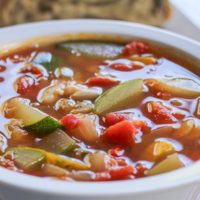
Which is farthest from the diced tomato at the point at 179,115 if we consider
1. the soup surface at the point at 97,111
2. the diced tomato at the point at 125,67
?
the diced tomato at the point at 125,67

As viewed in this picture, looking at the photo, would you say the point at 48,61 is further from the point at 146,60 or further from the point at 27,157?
the point at 27,157

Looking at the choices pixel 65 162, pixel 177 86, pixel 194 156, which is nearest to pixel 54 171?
pixel 65 162

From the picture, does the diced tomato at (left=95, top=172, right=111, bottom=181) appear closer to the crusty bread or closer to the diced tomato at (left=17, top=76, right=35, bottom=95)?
the diced tomato at (left=17, top=76, right=35, bottom=95)

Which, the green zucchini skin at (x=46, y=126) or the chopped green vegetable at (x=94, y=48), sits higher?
the chopped green vegetable at (x=94, y=48)

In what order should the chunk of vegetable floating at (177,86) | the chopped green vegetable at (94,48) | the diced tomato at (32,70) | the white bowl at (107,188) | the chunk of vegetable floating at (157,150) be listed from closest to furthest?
the white bowl at (107,188), the chunk of vegetable floating at (157,150), the chunk of vegetable floating at (177,86), the diced tomato at (32,70), the chopped green vegetable at (94,48)

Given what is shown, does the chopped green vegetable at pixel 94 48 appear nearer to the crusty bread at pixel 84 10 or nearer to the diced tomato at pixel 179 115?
the diced tomato at pixel 179 115

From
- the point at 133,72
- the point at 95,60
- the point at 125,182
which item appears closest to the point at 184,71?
the point at 133,72

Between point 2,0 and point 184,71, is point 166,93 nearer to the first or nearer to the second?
point 184,71

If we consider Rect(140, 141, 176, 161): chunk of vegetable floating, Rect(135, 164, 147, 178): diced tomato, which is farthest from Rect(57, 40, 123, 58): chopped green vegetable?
Rect(135, 164, 147, 178): diced tomato
